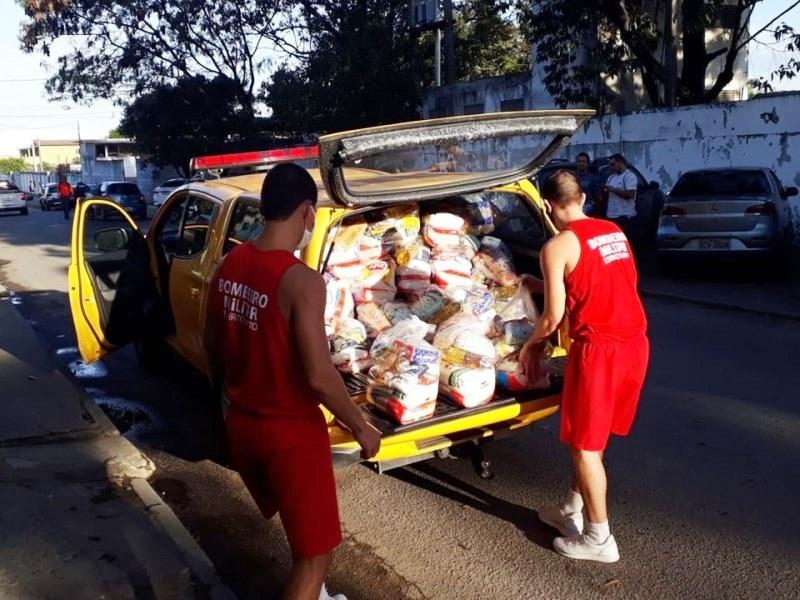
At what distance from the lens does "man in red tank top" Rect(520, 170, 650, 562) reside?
3758 millimetres

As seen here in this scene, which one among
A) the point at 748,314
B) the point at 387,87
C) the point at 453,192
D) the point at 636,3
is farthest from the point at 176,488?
the point at 387,87

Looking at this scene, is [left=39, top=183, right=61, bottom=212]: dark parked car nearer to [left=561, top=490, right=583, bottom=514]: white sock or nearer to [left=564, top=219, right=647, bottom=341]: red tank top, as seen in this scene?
[left=561, top=490, right=583, bottom=514]: white sock

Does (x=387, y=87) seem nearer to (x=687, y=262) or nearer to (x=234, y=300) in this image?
(x=687, y=262)

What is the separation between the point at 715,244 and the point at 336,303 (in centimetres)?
855

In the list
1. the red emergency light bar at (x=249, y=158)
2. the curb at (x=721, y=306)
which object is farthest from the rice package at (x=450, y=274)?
the curb at (x=721, y=306)

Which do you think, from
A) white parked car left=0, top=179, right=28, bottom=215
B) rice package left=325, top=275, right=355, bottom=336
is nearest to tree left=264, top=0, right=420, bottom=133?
white parked car left=0, top=179, right=28, bottom=215

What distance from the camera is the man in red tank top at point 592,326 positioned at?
3.76 meters

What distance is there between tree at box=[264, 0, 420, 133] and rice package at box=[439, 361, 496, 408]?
21117mm

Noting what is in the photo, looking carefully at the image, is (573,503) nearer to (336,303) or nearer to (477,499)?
(477,499)

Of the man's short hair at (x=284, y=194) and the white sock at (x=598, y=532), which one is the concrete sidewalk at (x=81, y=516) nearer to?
the white sock at (x=598, y=532)

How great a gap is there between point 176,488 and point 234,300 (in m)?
2.62

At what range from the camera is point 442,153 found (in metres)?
4.70

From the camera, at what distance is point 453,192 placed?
15.3 feet

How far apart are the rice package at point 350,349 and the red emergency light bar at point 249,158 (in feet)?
7.30
